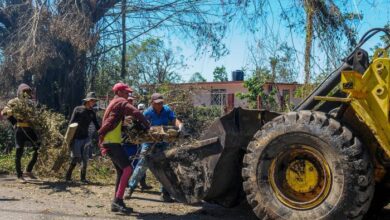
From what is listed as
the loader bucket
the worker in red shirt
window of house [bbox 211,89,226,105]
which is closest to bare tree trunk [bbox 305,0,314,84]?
the loader bucket

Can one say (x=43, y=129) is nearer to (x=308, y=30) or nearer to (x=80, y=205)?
(x=80, y=205)

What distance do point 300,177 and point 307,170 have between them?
113mm

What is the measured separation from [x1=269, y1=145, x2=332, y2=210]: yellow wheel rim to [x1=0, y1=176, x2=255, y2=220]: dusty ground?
1.22 m

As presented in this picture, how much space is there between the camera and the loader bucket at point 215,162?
20.7 ft

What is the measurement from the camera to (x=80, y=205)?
7625mm

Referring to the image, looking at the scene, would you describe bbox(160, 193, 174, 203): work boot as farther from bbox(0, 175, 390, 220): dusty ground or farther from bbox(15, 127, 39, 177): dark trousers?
bbox(15, 127, 39, 177): dark trousers

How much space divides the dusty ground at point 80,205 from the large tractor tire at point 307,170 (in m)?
Result: 1.20

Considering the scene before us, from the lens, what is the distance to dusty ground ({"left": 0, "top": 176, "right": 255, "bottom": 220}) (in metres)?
6.91

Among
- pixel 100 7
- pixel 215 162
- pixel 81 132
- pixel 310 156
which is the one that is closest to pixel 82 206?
pixel 215 162

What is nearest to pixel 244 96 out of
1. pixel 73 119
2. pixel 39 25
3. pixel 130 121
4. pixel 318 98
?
pixel 39 25

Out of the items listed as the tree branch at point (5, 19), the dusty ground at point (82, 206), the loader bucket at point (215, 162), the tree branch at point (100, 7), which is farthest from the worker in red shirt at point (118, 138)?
the tree branch at point (5, 19)

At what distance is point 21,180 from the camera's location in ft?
32.1

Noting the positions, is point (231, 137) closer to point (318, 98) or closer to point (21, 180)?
point (318, 98)

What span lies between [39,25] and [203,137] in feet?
29.5
